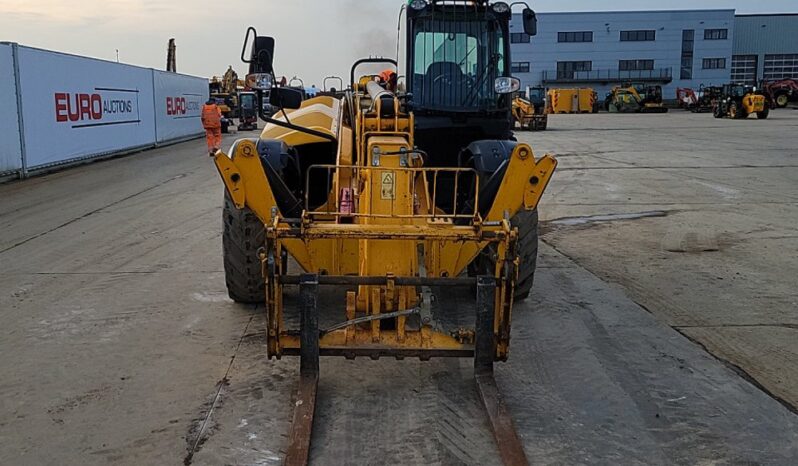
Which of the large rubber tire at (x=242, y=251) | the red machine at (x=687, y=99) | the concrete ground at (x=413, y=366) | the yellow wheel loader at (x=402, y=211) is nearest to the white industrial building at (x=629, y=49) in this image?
the red machine at (x=687, y=99)

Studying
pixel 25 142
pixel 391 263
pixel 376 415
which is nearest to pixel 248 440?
pixel 376 415

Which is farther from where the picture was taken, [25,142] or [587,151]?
[587,151]

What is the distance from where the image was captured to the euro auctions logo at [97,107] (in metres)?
17.5

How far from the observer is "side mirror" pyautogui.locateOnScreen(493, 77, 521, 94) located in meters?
6.32

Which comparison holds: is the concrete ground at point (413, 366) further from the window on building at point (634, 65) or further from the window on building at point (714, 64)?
the window on building at point (714, 64)

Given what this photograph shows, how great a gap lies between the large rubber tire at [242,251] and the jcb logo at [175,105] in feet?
73.4

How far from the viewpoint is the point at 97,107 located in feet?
64.2

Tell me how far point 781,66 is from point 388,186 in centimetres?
8383

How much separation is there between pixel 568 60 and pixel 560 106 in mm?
17160

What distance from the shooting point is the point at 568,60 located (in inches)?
2891

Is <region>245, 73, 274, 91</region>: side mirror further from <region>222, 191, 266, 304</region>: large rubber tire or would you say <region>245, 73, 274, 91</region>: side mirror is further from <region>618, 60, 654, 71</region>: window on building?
<region>618, 60, 654, 71</region>: window on building

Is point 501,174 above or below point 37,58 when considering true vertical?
below

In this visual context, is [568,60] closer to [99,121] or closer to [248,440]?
[99,121]

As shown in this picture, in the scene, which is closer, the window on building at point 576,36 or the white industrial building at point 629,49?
the white industrial building at point 629,49
